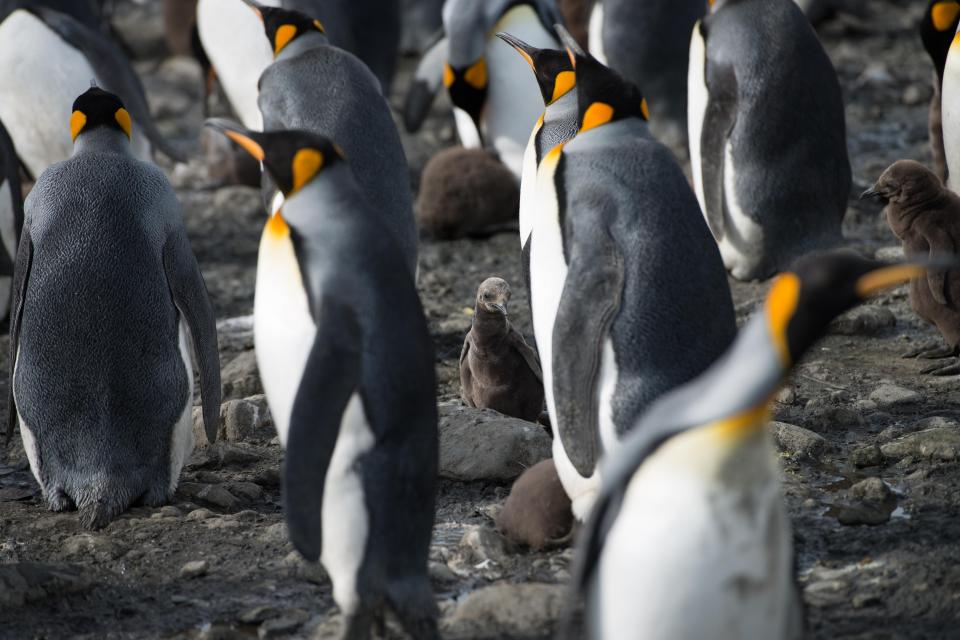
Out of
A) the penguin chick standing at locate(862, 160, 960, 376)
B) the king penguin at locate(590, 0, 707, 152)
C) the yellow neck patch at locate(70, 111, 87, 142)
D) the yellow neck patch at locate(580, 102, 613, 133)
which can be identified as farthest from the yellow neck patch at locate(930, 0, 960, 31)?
the yellow neck patch at locate(70, 111, 87, 142)

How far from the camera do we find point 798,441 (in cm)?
451

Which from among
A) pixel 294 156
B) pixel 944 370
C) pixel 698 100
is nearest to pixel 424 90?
pixel 698 100

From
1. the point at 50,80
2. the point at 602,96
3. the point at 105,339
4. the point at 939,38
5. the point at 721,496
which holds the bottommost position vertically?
the point at 721,496

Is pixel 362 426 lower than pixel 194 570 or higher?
higher

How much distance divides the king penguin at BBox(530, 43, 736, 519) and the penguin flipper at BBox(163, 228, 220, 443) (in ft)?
3.81

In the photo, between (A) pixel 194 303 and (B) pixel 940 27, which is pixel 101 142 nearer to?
(A) pixel 194 303

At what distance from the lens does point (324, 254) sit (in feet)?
10.9

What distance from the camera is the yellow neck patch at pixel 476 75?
27.4 ft

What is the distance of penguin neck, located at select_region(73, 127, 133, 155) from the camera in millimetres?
4676

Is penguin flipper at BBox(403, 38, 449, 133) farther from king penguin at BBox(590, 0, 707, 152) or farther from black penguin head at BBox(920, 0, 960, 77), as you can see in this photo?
black penguin head at BBox(920, 0, 960, 77)

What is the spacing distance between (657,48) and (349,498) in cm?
658

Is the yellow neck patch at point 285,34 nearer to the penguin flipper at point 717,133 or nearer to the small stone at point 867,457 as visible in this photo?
the penguin flipper at point 717,133

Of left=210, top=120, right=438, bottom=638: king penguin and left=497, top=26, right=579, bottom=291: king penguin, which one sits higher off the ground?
left=497, top=26, right=579, bottom=291: king penguin

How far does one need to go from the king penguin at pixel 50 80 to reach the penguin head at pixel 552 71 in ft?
11.7
